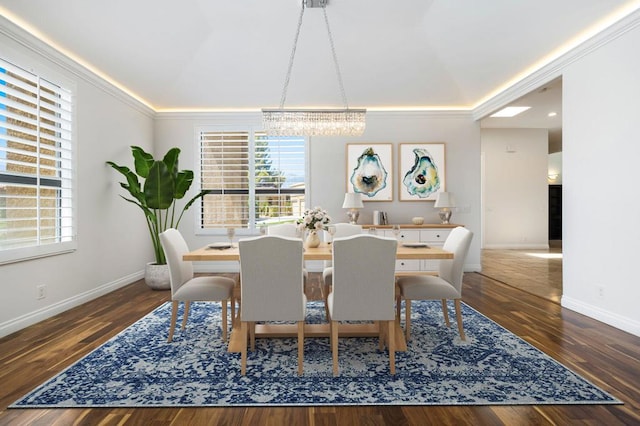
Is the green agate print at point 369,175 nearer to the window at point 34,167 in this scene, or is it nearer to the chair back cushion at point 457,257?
the chair back cushion at point 457,257

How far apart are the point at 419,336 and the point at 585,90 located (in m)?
3.07

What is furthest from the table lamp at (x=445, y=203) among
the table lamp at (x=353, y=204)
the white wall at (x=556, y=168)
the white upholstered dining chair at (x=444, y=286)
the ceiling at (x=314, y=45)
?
the white wall at (x=556, y=168)

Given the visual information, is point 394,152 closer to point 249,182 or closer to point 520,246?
point 249,182

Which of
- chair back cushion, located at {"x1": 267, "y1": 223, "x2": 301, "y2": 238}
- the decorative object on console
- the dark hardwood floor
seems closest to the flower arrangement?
chair back cushion, located at {"x1": 267, "y1": 223, "x2": 301, "y2": 238}

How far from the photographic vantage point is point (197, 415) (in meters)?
1.96

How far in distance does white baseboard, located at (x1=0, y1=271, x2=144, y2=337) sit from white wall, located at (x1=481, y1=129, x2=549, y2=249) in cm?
816

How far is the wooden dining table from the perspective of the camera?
281 centimetres

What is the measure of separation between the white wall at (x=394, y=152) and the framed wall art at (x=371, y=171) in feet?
0.34

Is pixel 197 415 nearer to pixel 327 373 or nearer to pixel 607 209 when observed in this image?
pixel 327 373

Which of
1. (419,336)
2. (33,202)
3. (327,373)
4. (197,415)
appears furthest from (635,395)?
(33,202)

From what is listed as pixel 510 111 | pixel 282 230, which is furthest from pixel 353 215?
pixel 510 111

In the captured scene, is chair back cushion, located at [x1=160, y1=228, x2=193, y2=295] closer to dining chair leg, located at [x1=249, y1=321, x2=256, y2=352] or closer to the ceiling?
dining chair leg, located at [x1=249, y1=321, x2=256, y2=352]

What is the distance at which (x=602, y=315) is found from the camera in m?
3.50

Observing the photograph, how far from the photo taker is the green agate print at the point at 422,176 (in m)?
6.21
